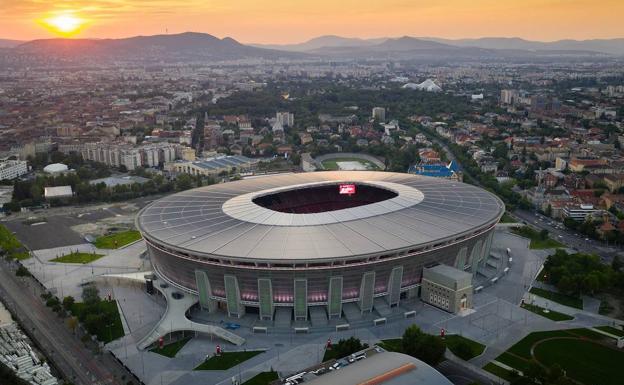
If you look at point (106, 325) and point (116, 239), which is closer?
point (106, 325)

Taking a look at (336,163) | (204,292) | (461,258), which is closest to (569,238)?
(461,258)

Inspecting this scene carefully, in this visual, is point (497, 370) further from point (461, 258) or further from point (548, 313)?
point (461, 258)

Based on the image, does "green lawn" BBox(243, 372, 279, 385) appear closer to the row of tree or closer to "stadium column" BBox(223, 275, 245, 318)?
"stadium column" BBox(223, 275, 245, 318)

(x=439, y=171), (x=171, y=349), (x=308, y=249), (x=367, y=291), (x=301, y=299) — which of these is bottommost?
(x=171, y=349)

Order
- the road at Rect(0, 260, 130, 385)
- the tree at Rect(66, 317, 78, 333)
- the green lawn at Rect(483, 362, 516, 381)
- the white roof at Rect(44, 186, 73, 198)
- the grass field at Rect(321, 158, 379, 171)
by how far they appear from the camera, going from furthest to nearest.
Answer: the grass field at Rect(321, 158, 379, 171) → the white roof at Rect(44, 186, 73, 198) → the tree at Rect(66, 317, 78, 333) → the road at Rect(0, 260, 130, 385) → the green lawn at Rect(483, 362, 516, 381)

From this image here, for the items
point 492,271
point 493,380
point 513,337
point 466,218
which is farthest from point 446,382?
point 492,271

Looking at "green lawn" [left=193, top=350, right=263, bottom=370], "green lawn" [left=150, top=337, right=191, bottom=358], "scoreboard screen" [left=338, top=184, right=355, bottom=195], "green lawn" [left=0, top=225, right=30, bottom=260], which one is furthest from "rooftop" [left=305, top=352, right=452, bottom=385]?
"green lawn" [left=0, top=225, right=30, bottom=260]

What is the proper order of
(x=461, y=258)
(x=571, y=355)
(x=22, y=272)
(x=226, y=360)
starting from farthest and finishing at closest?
(x=22, y=272) < (x=461, y=258) < (x=571, y=355) < (x=226, y=360)
